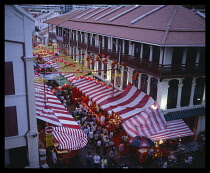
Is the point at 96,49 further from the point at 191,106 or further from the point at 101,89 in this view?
the point at 191,106

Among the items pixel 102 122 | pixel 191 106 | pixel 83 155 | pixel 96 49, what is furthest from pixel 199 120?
pixel 96 49

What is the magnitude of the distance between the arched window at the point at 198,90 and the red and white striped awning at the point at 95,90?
256 inches

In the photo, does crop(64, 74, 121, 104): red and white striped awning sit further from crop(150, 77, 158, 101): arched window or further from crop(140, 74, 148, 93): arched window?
crop(150, 77, 158, 101): arched window

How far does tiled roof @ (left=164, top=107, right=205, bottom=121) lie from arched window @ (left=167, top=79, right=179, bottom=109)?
617 millimetres

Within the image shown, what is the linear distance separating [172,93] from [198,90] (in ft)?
7.36

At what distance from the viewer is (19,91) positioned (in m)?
10.6

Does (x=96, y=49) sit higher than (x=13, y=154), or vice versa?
(x=96, y=49)

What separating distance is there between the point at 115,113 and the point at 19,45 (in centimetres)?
886

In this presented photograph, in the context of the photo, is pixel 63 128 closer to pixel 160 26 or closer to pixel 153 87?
pixel 153 87

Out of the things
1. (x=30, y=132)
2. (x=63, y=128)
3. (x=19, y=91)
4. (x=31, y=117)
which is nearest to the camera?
(x=19, y=91)

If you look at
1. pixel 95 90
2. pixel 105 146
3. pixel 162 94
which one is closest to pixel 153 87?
pixel 162 94

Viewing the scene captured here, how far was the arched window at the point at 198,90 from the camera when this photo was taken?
1667 centimetres

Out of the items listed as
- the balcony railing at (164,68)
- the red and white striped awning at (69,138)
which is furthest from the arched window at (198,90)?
the red and white striped awning at (69,138)

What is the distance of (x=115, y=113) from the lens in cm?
1659
